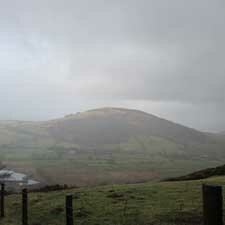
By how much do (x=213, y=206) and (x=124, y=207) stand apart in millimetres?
13990

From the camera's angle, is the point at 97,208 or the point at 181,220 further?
the point at 97,208

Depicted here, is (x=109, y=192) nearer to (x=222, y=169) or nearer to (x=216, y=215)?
(x=222, y=169)

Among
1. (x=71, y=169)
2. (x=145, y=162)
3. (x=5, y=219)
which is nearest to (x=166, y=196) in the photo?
(x=5, y=219)

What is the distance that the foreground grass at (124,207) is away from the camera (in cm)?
1691

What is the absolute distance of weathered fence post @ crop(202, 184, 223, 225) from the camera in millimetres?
6219

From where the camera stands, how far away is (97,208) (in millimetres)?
20219

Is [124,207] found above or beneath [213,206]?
beneath

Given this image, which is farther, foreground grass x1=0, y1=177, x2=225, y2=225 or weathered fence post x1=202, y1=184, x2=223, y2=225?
foreground grass x1=0, y1=177, x2=225, y2=225

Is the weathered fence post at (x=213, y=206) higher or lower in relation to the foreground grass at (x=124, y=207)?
higher

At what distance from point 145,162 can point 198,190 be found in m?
178

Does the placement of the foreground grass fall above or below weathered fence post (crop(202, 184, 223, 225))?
below

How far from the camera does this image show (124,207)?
64.8 feet

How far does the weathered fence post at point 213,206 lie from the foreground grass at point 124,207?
31.8 ft

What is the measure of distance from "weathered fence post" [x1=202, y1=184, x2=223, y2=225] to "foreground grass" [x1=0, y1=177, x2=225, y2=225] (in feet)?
31.8
